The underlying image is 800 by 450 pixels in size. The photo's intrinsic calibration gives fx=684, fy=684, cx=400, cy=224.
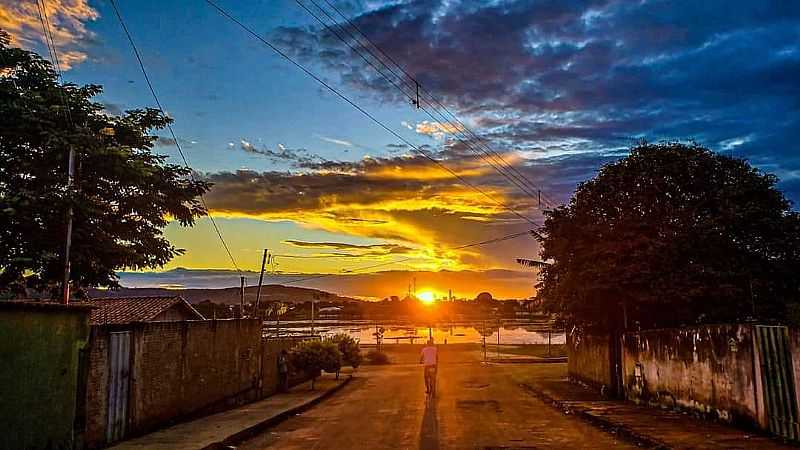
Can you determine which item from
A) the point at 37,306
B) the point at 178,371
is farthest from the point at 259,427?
the point at 37,306

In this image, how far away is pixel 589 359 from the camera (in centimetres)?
2481

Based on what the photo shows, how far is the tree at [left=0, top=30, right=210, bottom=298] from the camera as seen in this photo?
1714 centimetres

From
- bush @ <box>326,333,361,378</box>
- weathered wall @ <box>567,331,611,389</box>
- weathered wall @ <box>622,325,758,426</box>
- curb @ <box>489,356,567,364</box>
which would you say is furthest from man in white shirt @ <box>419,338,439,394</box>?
curb @ <box>489,356,567,364</box>

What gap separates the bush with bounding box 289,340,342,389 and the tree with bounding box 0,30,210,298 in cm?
833

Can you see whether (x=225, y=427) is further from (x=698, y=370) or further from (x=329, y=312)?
(x=329, y=312)

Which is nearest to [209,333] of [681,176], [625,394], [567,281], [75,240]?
[75,240]

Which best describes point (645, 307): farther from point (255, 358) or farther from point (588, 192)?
point (255, 358)

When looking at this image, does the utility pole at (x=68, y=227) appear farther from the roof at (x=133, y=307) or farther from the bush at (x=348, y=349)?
the bush at (x=348, y=349)

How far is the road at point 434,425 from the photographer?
1241 cm

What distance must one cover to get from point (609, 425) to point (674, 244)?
7.04 m

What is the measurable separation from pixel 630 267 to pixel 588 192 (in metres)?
3.65

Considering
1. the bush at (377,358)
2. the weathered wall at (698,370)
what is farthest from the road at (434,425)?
the bush at (377,358)

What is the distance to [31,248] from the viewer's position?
699 inches

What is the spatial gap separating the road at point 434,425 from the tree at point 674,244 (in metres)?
4.14
